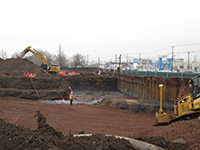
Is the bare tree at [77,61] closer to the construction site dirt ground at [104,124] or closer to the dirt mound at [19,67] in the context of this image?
the dirt mound at [19,67]

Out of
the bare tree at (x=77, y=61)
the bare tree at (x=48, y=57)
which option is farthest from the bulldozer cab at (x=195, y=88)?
the bare tree at (x=48, y=57)

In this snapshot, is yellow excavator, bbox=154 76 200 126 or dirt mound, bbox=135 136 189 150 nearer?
dirt mound, bbox=135 136 189 150

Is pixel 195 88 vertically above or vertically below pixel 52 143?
above

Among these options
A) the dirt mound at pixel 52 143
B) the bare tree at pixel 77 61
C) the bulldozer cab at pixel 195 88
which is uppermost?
the bare tree at pixel 77 61

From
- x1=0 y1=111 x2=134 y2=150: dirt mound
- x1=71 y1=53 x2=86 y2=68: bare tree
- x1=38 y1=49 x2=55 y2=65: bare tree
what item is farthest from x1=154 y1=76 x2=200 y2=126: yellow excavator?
x1=38 y1=49 x2=55 y2=65: bare tree

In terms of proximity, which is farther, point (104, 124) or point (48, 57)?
point (48, 57)

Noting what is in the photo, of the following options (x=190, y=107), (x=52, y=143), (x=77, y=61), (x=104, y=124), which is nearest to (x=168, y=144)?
(x=52, y=143)

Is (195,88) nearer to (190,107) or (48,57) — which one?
(190,107)

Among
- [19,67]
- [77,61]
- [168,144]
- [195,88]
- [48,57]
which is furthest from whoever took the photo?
[48,57]

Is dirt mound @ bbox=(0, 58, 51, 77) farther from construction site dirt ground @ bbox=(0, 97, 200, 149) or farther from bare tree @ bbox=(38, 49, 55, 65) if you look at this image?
bare tree @ bbox=(38, 49, 55, 65)

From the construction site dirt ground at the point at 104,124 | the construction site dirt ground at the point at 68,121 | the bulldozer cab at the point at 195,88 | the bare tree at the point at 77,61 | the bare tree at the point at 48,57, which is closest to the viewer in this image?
the construction site dirt ground at the point at 68,121

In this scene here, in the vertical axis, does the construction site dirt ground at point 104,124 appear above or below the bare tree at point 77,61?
below

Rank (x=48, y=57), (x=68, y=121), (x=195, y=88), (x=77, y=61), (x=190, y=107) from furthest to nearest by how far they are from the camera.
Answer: (x=48, y=57), (x=77, y=61), (x=68, y=121), (x=190, y=107), (x=195, y=88)

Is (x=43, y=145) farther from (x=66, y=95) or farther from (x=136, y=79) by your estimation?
(x=136, y=79)
